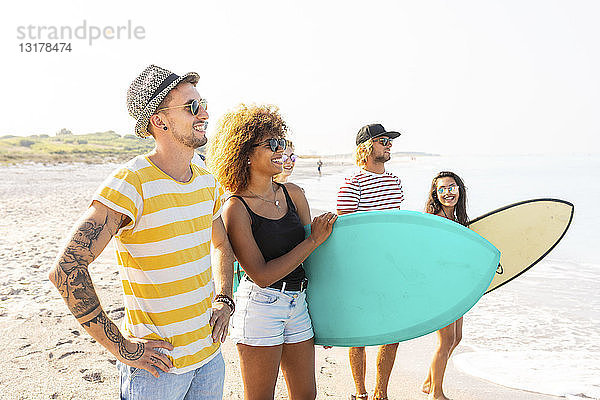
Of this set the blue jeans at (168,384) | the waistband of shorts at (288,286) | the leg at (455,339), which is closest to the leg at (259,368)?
the waistband of shorts at (288,286)

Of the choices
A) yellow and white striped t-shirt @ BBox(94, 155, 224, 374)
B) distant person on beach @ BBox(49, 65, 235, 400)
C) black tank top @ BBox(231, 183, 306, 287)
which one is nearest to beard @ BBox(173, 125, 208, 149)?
distant person on beach @ BBox(49, 65, 235, 400)

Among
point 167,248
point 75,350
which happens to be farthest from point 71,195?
point 167,248

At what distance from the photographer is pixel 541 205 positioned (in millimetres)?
3133

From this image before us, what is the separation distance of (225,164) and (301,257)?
499 millimetres

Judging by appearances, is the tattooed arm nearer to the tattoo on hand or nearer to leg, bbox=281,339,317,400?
the tattoo on hand

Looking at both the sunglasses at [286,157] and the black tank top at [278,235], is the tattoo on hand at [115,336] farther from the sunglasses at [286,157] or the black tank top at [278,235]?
the sunglasses at [286,157]

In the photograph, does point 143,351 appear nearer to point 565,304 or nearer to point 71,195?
point 565,304

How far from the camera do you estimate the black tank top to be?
6.29 feet

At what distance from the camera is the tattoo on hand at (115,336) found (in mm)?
1274

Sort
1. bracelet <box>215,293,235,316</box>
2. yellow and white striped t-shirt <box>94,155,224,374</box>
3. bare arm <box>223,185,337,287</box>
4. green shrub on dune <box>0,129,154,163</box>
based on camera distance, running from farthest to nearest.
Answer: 1. green shrub on dune <box>0,129,154,163</box>
2. bare arm <box>223,185,337,287</box>
3. bracelet <box>215,293,235,316</box>
4. yellow and white striped t-shirt <box>94,155,224,374</box>

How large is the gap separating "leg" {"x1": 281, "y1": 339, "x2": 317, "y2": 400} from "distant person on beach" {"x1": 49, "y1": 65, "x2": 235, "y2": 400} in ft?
1.43

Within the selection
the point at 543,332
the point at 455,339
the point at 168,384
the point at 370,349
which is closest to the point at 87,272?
the point at 168,384

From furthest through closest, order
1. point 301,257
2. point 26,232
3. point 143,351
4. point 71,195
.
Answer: point 71,195 < point 26,232 < point 301,257 < point 143,351

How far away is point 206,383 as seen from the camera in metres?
1.56
